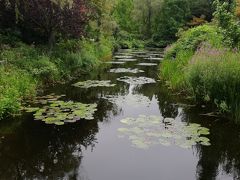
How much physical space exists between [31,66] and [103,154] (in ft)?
25.3

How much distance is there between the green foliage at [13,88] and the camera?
8969 mm

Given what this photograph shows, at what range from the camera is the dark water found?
5918mm

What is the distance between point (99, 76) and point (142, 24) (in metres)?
46.0

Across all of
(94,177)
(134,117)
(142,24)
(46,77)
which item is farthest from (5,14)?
(142,24)

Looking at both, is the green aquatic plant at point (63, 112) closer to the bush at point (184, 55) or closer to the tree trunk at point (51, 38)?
the bush at point (184, 55)

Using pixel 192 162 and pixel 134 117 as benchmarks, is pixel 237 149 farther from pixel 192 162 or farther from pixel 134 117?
pixel 134 117

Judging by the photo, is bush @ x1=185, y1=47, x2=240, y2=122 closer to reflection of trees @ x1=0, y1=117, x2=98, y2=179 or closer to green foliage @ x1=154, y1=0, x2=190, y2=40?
reflection of trees @ x1=0, y1=117, x2=98, y2=179

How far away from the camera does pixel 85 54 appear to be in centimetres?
1980

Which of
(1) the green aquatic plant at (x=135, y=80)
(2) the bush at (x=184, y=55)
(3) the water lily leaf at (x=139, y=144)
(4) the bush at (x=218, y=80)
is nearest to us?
(3) the water lily leaf at (x=139, y=144)

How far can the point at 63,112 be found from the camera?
938cm

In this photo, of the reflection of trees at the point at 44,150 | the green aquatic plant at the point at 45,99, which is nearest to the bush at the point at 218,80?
Answer: the reflection of trees at the point at 44,150

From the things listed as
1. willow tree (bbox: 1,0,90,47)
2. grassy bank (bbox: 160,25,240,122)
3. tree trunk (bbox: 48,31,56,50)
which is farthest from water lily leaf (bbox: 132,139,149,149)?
tree trunk (bbox: 48,31,56,50)

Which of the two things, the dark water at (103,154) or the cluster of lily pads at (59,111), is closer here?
the dark water at (103,154)

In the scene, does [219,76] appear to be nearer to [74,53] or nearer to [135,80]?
[135,80]
